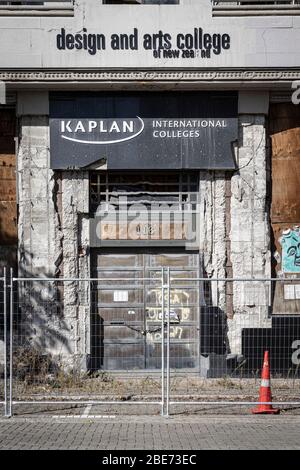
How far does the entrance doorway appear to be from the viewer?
13.3 meters

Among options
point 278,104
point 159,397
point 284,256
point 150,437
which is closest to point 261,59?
point 278,104

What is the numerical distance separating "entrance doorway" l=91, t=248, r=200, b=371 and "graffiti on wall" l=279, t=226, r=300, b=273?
1621mm

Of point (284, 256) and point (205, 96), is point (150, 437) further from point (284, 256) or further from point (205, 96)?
point (205, 96)

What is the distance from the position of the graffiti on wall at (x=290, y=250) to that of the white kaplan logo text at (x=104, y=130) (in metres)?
3.37

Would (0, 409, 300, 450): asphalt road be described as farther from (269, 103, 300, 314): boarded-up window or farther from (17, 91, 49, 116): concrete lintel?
(17, 91, 49, 116): concrete lintel

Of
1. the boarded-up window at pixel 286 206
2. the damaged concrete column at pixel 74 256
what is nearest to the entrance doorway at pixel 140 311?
the damaged concrete column at pixel 74 256

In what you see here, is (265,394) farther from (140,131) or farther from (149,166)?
(140,131)

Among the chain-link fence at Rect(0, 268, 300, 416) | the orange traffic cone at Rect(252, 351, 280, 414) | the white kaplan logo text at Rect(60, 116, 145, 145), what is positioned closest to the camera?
the orange traffic cone at Rect(252, 351, 280, 414)

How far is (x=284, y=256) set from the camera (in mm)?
13555

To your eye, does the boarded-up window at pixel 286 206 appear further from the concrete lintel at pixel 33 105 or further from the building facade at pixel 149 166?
the concrete lintel at pixel 33 105

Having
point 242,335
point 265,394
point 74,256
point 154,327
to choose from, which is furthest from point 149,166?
point 265,394

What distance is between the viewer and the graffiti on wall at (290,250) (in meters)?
13.5

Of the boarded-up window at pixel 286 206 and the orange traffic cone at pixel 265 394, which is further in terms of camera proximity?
the boarded-up window at pixel 286 206

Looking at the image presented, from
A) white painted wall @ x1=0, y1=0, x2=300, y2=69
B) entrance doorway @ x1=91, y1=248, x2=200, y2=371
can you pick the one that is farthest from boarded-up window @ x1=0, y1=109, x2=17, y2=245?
entrance doorway @ x1=91, y1=248, x2=200, y2=371
